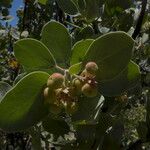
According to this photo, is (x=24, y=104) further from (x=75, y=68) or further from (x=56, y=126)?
(x=56, y=126)

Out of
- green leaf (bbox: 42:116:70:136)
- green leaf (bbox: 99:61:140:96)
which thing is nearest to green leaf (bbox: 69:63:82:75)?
green leaf (bbox: 99:61:140:96)

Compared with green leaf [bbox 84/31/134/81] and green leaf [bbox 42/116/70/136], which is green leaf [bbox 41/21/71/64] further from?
green leaf [bbox 42/116/70/136]

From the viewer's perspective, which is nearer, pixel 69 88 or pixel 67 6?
pixel 69 88

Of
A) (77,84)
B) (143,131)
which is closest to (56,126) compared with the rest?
(143,131)

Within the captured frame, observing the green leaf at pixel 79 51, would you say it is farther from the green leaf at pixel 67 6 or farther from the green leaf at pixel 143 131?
the green leaf at pixel 143 131

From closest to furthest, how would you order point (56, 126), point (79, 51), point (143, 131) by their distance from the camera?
1. point (79, 51)
2. point (56, 126)
3. point (143, 131)

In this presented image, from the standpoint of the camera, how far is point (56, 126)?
4.87ft

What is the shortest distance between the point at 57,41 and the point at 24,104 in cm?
19

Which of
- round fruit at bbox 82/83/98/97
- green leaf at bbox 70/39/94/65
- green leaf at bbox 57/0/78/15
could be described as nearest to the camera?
round fruit at bbox 82/83/98/97

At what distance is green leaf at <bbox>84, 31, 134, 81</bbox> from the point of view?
1.10 meters

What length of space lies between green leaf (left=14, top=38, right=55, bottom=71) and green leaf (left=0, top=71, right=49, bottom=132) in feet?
0.17

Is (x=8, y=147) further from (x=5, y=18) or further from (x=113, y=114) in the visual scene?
(x=113, y=114)

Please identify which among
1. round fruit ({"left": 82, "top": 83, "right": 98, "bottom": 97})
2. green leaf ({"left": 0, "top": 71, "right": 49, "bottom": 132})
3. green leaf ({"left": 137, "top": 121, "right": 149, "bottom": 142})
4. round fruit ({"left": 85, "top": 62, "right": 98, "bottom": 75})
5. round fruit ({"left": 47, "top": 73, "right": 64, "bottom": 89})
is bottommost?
green leaf ({"left": 137, "top": 121, "right": 149, "bottom": 142})

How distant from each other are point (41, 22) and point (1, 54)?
43 cm
